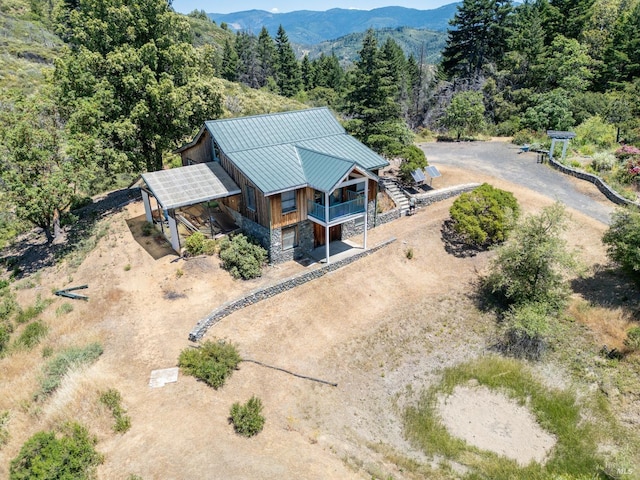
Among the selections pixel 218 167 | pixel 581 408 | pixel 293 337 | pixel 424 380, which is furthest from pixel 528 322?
pixel 218 167

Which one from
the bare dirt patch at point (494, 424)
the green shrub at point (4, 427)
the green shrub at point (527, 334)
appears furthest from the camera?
the green shrub at point (527, 334)

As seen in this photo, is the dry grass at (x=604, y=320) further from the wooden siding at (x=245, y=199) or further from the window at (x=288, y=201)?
the wooden siding at (x=245, y=199)

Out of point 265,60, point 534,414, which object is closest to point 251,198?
point 534,414

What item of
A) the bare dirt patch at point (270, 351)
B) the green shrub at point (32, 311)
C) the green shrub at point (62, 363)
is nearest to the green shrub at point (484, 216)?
the bare dirt patch at point (270, 351)

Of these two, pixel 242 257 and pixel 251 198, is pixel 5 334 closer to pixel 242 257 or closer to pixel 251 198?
pixel 242 257

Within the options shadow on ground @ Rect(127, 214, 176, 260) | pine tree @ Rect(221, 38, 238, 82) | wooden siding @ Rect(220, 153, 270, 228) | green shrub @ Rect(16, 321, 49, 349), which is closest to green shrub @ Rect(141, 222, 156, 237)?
shadow on ground @ Rect(127, 214, 176, 260)

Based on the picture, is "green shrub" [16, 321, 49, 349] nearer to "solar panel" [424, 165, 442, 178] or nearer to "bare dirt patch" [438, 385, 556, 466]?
"bare dirt patch" [438, 385, 556, 466]
